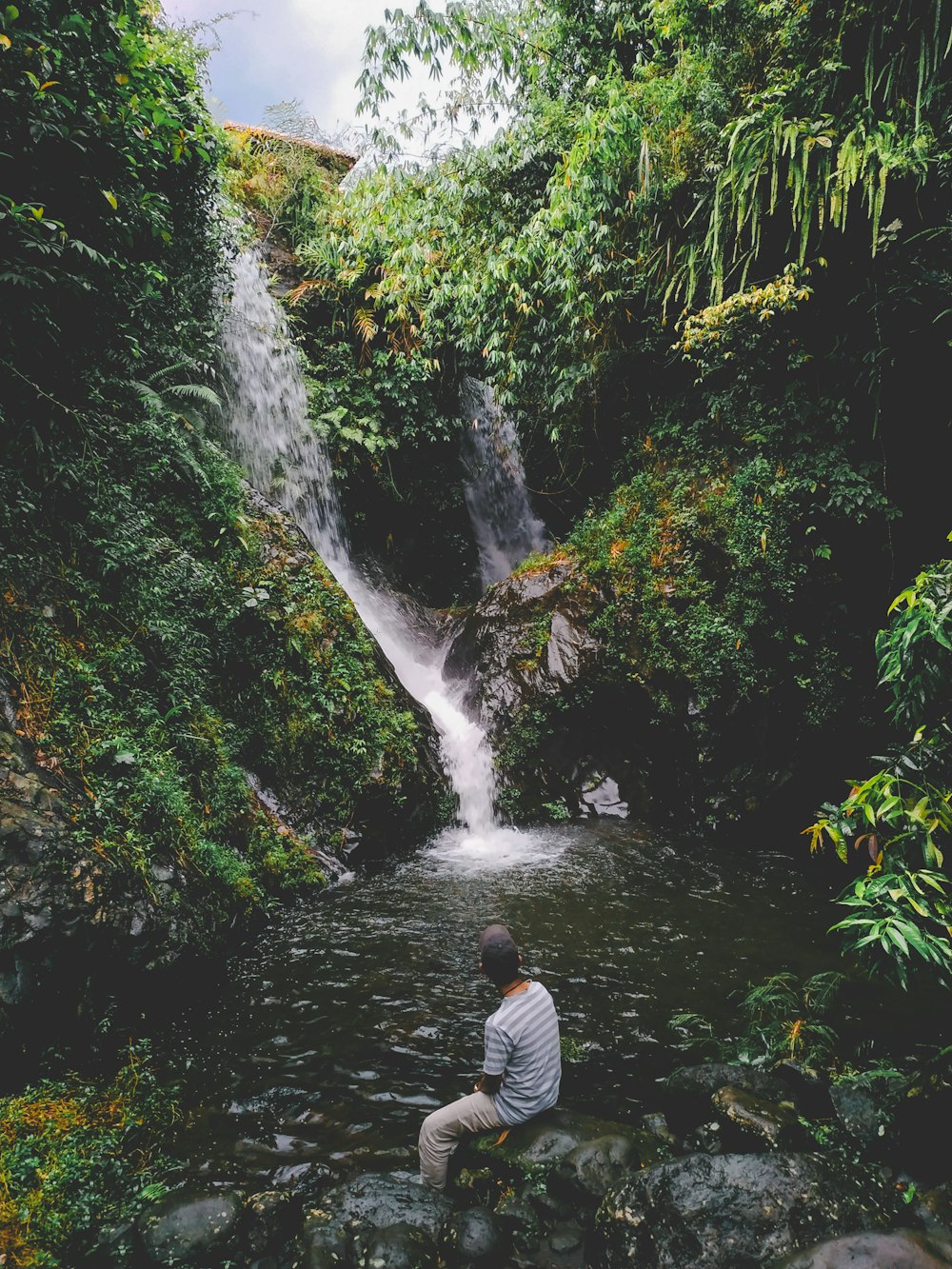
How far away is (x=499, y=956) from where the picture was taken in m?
3.06

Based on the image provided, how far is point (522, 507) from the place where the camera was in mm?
13727

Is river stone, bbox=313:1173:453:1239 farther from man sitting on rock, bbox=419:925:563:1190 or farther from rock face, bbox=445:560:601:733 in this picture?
rock face, bbox=445:560:601:733

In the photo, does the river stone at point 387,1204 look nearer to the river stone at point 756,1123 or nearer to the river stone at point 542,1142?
the river stone at point 542,1142

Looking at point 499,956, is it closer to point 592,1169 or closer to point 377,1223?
point 592,1169

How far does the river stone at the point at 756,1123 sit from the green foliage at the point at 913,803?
90 centimetres

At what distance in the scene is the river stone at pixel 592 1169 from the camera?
2.73m

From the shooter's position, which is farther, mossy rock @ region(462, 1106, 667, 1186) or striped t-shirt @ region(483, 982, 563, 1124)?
striped t-shirt @ region(483, 982, 563, 1124)

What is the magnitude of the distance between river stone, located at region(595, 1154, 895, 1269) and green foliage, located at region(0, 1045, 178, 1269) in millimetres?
2029

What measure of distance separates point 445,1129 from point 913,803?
260cm

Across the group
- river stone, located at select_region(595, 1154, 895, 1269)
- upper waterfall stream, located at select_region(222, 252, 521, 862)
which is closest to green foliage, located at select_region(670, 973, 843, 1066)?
river stone, located at select_region(595, 1154, 895, 1269)

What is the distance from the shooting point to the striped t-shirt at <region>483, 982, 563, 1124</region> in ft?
9.85

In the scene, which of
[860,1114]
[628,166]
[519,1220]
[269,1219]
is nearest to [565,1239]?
[519,1220]

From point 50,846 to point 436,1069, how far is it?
2568 mm

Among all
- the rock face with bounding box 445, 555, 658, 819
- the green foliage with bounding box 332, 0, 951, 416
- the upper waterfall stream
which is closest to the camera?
the green foliage with bounding box 332, 0, 951, 416
